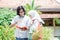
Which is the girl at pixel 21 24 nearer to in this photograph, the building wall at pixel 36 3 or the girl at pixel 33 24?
the girl at pixel 33 24

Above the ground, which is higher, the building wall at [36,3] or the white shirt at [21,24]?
the building wall at [36,3]

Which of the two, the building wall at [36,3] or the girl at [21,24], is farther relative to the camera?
the building wall at [36,3]

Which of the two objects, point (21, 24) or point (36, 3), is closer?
point (21, 24)

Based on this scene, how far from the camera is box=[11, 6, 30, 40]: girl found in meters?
4.53

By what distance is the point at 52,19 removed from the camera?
10234 millimetres

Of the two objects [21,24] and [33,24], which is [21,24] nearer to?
[21,24]

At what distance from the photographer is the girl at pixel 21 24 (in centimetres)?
453

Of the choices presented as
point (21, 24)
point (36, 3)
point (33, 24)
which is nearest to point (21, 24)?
point (21, 24)

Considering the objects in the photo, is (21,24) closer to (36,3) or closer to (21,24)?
(21,24)

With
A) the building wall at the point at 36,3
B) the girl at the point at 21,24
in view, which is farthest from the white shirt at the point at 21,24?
the building wall at the point at 36,3

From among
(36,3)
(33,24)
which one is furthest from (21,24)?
(36,3)

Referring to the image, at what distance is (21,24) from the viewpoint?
456 centimetres

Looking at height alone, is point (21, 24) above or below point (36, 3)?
below

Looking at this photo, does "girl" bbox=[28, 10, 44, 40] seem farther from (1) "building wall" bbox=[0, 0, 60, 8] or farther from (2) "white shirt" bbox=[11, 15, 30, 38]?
(1) "building wall" bbox=[0, 0, 60, 8]
